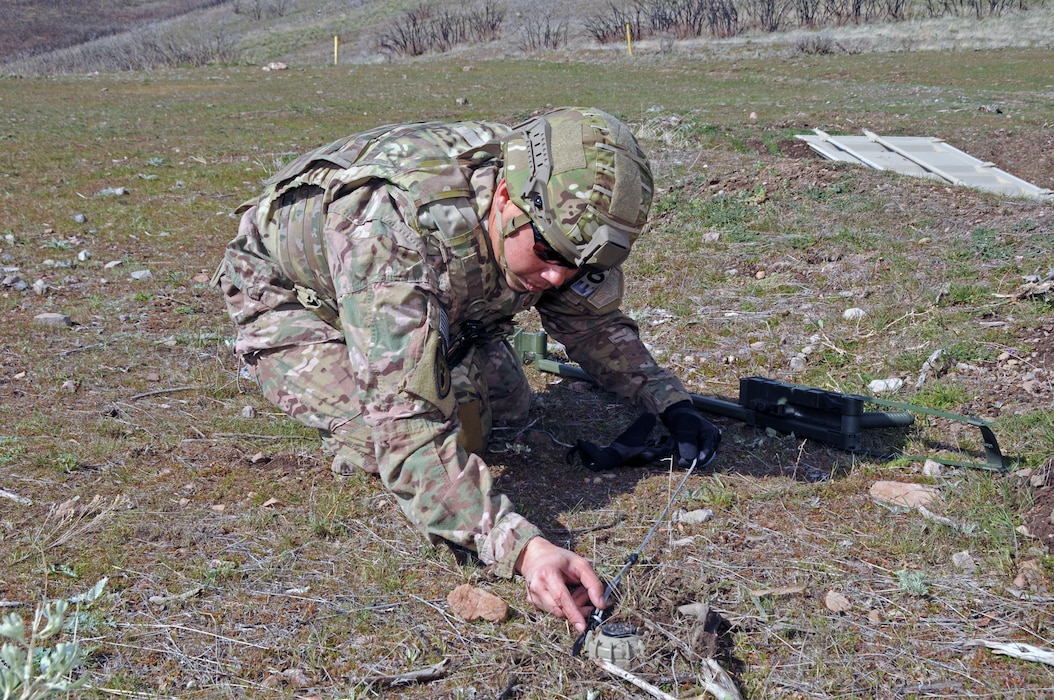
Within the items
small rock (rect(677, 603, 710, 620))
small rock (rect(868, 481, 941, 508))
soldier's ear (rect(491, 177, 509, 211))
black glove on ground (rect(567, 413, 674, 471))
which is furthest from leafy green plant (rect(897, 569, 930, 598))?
soldier's ear (rect(491, 177, 509, 211))

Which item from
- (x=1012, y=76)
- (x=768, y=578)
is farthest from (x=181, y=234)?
(x=1012, y=76)

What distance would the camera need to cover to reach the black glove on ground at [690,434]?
3205 mm

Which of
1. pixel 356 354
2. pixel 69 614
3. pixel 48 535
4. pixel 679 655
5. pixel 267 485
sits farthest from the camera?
pixel 267 485

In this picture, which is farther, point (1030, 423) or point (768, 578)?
point (1030, 423)

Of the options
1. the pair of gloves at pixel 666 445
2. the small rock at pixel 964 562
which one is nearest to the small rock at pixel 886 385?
the pair of gloves at pixel 666 445

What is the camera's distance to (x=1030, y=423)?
3.36 m

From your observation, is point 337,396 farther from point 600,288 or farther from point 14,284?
point 14,284

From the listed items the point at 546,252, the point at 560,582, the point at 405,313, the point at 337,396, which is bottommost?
the point at 560,582

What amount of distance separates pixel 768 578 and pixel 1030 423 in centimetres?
142

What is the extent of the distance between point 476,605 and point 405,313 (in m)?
0.81

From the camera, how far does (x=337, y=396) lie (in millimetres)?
3184

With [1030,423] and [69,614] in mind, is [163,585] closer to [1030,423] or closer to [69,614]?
[69,614]

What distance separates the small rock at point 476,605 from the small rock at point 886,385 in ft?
7.02

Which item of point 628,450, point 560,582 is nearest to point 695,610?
point 560,582
